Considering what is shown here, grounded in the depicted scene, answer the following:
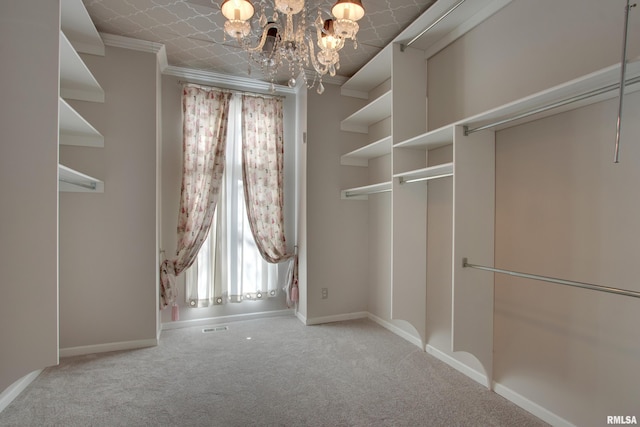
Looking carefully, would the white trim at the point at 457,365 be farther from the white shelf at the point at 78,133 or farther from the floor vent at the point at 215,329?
the white shelf at the point at 78,133

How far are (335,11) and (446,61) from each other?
54.1 inches

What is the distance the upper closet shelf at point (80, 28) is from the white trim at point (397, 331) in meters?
3.77

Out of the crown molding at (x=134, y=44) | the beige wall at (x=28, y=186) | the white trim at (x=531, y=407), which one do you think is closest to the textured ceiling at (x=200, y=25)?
the crown molding at (x=134, y=44)

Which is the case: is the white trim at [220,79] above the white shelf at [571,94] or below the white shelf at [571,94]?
above

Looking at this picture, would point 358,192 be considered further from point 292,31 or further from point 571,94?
point 571,94

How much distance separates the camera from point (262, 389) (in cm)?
225

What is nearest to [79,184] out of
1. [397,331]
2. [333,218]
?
[333,218]

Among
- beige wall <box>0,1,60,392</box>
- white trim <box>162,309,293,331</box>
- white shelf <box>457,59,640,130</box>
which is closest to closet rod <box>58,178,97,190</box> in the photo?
beige wall <box>0,1,60,392</box>

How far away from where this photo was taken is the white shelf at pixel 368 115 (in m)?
3.06

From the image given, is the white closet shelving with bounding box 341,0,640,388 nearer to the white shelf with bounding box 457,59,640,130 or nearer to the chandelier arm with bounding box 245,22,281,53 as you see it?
the white shelf with bounding box 457,59,640,130

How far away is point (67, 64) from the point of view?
7.54 ft

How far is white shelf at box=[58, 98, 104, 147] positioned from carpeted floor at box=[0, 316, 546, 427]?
1.86m

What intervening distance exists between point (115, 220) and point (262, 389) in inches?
78.3

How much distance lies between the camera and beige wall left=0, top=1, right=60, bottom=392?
1577mm
